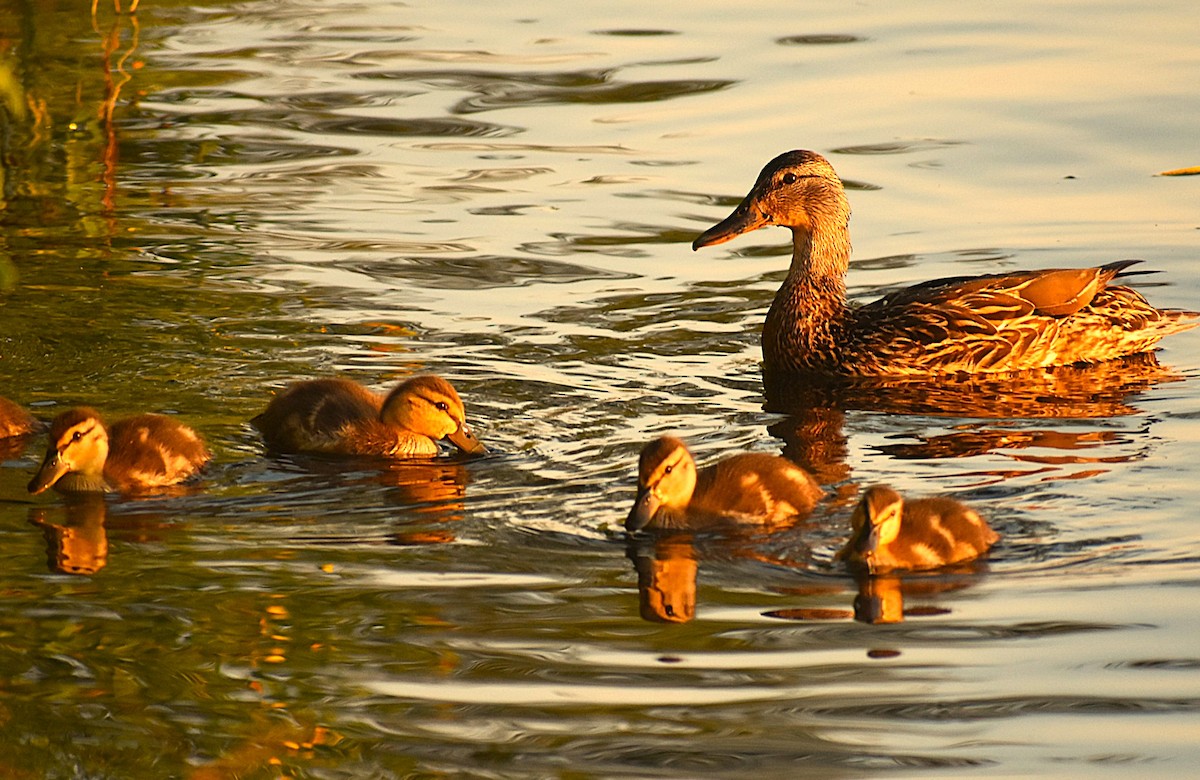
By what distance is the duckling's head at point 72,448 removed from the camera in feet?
21.5

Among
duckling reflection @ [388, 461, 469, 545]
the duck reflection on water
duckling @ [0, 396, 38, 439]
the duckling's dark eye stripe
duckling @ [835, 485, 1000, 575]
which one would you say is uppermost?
the duckling's dark eye stripe

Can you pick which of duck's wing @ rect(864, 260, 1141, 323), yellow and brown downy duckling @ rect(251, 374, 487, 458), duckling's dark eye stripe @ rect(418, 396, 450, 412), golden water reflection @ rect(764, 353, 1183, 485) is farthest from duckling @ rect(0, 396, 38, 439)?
duck's wing @ rect(864, 260, 1141, 323)

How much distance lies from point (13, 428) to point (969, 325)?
153 inches

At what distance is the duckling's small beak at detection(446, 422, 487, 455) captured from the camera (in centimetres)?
711

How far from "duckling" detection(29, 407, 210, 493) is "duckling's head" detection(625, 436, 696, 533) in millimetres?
1539

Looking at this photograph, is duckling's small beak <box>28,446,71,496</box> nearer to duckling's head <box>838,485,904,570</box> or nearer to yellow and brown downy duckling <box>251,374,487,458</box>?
yellow and brown downy duckling <box>251,374,487,458</box>

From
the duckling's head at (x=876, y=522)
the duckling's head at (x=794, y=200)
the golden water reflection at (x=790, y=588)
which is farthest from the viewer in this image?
the duckling's head at (x=794, y=200)

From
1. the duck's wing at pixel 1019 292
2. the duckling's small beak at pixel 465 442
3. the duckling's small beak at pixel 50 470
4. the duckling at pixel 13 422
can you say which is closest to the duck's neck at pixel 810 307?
the duck's wing at pixel 1019 292

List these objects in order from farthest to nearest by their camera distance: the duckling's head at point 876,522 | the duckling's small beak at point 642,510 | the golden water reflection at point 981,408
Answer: the golden water reflection at point 981,408 → the duckling's small beak at point 642,510 → the duckling's head at point 876,522

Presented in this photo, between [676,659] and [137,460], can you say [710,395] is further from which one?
[676,659]

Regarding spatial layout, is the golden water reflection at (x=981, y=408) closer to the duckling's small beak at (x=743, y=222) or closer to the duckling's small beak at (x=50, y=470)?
the duckling's small beak at (x=743, y=222)

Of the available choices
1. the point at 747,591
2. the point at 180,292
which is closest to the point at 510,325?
the point at 180,292

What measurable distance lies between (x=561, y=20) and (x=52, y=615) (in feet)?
34.7

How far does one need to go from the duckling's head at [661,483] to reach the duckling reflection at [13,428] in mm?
2240
